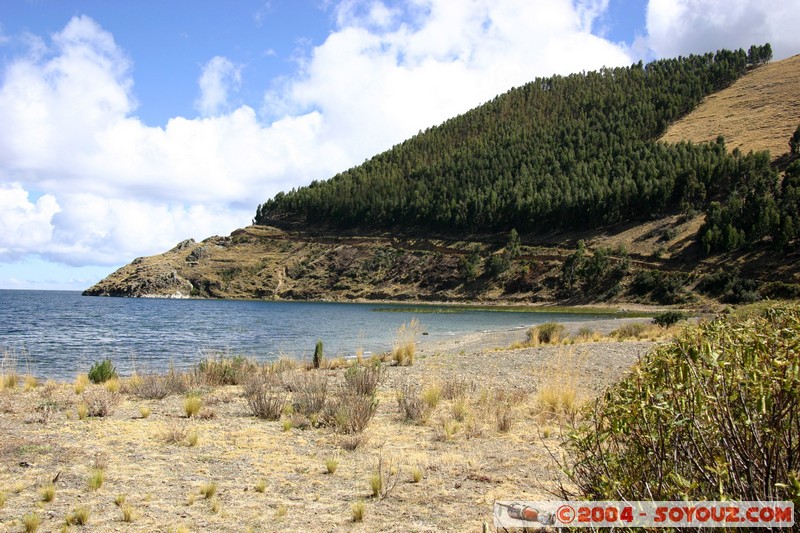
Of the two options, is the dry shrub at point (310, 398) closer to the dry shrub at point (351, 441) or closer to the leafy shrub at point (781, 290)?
the dry shrub at point (351, 441)

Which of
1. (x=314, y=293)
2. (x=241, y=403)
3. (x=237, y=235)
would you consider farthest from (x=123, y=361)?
(x=237, y=235)

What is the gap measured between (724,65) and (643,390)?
15420 centimetres

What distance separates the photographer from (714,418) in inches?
116

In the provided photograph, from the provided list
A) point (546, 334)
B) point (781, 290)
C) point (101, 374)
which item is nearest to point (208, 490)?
point (101, 374)

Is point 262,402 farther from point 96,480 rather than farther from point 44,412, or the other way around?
point 96,480

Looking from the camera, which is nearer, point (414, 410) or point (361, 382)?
point (414, 410)

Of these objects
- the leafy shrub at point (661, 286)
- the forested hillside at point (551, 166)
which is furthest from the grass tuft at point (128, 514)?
the forested hillside at point (551, 166)

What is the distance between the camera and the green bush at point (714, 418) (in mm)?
2674

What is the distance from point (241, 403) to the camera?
1055cm

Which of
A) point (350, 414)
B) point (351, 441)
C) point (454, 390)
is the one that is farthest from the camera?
point (454, 390)

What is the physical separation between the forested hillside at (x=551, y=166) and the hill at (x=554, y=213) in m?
0.41

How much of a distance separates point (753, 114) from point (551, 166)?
37.4 metres

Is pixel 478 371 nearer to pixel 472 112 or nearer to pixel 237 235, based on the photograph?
pixel 237 235

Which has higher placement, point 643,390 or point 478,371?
point 643,390
